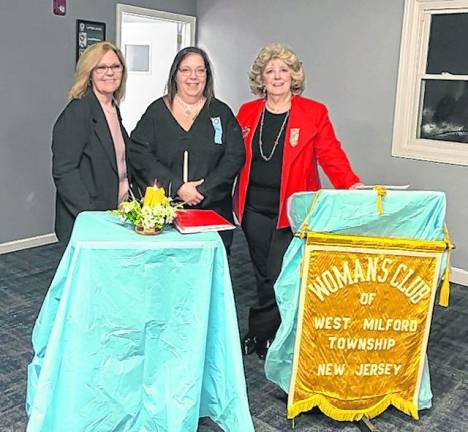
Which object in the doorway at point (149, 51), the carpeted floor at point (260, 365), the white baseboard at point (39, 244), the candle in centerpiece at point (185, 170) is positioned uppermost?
the doorway at point (149, 51)

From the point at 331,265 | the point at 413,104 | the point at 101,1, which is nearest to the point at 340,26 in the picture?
the point at 413,104

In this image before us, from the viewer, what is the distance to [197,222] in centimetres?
220

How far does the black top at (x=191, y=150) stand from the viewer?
2645mm

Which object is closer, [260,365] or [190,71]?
[190,71]

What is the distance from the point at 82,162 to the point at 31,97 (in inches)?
83.6

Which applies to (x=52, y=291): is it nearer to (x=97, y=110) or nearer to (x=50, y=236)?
(x=97, y=110)

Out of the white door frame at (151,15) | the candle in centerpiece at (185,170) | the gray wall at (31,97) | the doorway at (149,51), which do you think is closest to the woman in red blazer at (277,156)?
the candle in centerpiece at (185,170)

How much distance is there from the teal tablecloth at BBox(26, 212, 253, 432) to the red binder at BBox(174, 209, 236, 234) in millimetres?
43

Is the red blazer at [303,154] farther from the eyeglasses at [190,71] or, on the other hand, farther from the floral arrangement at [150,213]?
the floral arrangement at [150,213]

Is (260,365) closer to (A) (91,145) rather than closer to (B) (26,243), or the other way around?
(A) (91,145)

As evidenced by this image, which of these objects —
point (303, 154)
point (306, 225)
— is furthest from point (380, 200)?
point (303, 154)

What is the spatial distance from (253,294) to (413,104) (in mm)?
1920

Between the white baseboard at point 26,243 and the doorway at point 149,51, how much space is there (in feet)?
4.79

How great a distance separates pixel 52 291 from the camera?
2.10 m
